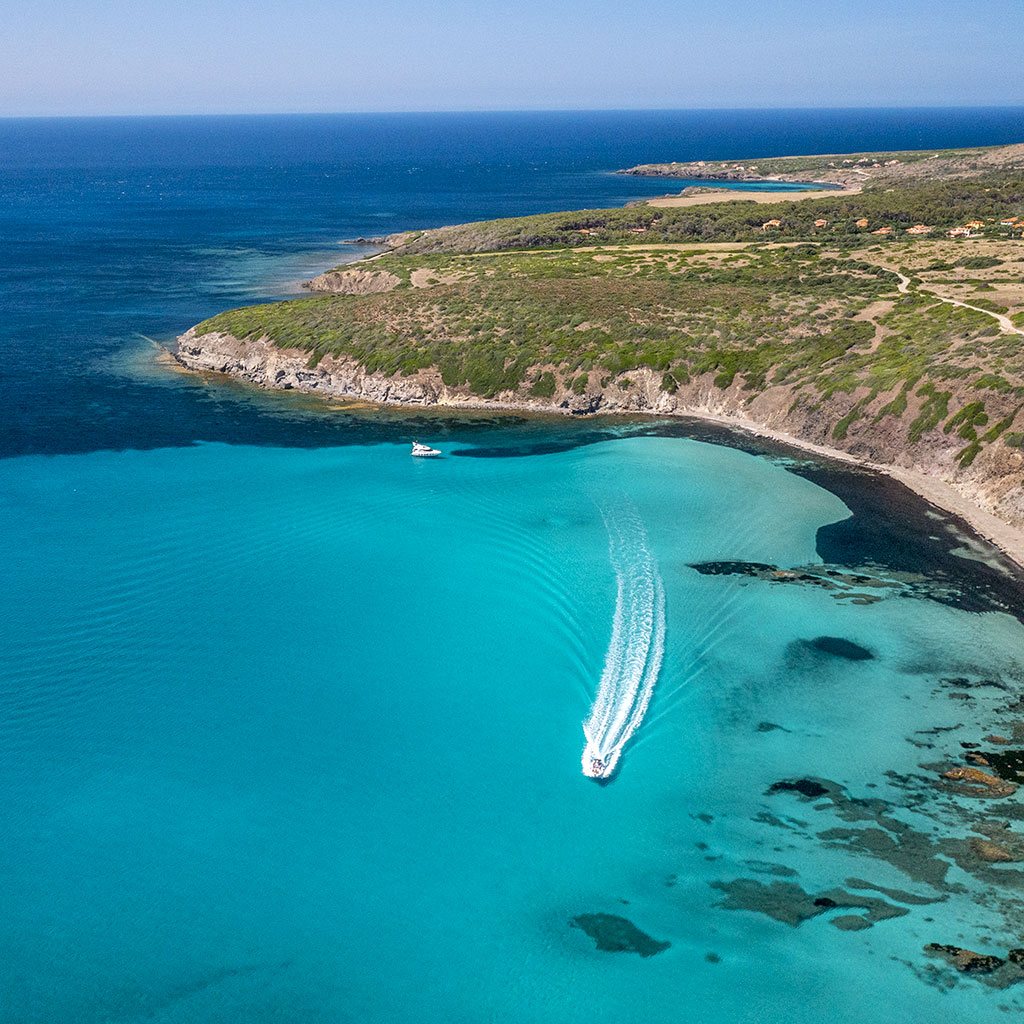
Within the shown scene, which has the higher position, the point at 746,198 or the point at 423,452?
the point at 746,198

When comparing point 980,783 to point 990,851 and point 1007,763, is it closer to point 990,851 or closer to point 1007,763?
point 1007,763

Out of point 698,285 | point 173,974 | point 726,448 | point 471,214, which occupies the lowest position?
point 173,974

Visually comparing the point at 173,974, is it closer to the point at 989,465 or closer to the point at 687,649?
the point at 687,649

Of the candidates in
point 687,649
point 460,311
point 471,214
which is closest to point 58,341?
point 460,311

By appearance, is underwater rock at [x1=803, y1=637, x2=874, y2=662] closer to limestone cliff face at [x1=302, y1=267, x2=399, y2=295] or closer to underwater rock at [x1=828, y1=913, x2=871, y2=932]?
underwater rock at [x1=828, y1=913, x2=871, y2=932]

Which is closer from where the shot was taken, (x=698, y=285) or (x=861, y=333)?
(x=861, y=333)

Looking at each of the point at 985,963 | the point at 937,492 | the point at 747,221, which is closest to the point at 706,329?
the point at 937,492

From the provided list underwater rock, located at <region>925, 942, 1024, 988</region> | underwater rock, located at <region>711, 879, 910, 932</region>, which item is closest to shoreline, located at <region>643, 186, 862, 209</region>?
underwater rock, located at <region>711, 879, 910, 932</region>
